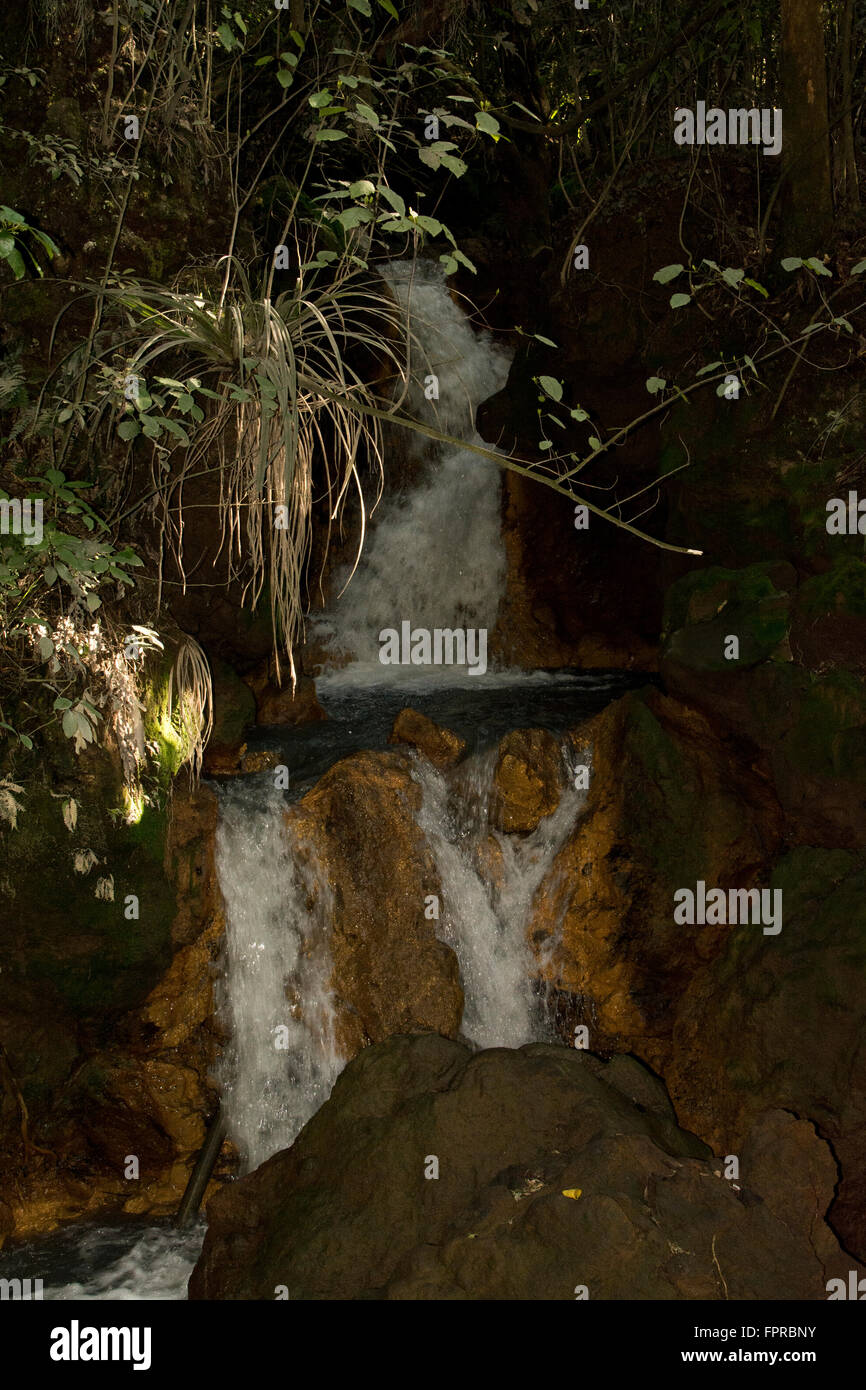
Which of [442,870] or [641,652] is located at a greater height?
[641,652]

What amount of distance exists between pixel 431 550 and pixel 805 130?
4.06 metres

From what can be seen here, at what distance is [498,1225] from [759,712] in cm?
394

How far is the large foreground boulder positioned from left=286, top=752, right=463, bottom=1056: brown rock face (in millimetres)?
2190

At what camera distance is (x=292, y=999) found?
604cm

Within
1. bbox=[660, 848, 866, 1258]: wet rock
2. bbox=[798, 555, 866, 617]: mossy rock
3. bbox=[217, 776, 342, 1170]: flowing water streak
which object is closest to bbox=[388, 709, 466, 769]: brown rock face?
bbox=[217, 776, 342, 1170]: flowing water streak

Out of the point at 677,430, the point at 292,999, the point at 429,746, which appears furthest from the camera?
the point at 677,430

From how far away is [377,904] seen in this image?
614 cm

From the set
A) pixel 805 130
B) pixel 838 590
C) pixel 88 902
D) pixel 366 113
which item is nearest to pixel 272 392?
pixel 366 113

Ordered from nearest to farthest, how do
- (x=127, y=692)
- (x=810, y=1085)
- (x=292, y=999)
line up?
(x=127, y=692), (x=810, y=1085), (x=292, y=999)

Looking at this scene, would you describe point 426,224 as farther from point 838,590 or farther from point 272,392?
point 838,590

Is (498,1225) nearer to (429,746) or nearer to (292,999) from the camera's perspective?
(292,999)

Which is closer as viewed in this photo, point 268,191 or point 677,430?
point 677,430

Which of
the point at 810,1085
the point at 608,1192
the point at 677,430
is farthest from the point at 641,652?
the point at 608,1192

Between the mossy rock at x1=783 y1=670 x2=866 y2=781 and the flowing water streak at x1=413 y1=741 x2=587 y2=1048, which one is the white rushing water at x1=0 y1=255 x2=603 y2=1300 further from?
the mossy rock at x1=783 y1=670 x2=866 y2=781
